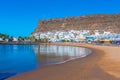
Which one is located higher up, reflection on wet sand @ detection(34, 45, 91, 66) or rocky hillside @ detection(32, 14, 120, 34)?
rocky hillside @ detection(32, 14, 120, 34)

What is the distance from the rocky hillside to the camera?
14875 centimetres

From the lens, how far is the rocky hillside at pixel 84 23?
14875cm

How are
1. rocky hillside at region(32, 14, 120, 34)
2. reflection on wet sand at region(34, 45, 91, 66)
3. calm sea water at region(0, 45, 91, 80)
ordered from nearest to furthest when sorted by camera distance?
calm sea water at region(0, 45, 91, 80)
reflection on wet sand at region(34, 45, 91, 66)
rocky hillside at region(32, 14, 120, 34)

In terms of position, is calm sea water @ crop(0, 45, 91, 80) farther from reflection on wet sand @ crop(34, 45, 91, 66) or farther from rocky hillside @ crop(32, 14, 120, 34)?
rocky hillside @ crop(32, 14, 120, 34)

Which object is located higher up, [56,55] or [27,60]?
[56,55]

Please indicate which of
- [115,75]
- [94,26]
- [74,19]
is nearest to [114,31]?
[94,26]

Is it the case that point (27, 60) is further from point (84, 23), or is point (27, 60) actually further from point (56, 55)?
point (84, 23)

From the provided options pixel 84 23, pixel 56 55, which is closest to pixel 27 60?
pixel 56 55

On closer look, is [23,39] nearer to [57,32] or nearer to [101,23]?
[57,32]

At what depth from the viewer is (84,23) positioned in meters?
162

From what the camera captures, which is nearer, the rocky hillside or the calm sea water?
the calm sea water

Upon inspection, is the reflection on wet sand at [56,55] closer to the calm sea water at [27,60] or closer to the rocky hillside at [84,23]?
the calm sea water at [27,60]

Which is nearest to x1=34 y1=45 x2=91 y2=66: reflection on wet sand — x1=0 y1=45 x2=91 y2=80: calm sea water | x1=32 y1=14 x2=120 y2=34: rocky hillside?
x1=0 y1=45 x2=91 y2=80: calm sea water

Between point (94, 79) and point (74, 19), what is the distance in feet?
515
